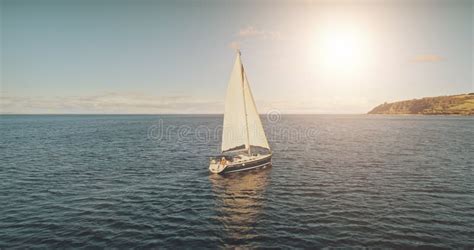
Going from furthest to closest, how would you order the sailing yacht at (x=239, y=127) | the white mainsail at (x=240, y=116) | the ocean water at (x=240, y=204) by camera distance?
the white mainsail at (x=240, y=116) < the sailing yacht at (x=239, y=127) < the ocean water at (x=240, y=204)

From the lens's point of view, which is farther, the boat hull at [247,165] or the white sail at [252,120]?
the white sail at [252,120]

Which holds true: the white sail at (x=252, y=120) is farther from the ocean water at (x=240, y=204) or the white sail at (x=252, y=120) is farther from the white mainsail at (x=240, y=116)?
the ocean water at (x=240, y=204)

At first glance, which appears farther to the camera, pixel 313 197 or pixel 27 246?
→ pixel 313 197

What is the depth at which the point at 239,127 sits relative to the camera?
53375mm

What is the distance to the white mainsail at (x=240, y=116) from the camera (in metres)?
50.5

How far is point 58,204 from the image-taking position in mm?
36125

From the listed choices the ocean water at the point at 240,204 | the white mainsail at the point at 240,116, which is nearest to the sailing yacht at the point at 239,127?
the white mainsail at the point at 240,116

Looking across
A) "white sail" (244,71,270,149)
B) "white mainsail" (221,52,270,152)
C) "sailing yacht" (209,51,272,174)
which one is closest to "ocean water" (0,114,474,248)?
"sailing yacht" (209,51,272,174)

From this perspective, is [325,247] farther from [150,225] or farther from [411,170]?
[411,170]

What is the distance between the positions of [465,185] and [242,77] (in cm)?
3544

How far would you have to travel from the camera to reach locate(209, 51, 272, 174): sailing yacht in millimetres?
50312

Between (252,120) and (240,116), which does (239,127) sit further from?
(252,120)

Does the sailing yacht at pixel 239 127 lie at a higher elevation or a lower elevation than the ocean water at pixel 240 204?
higher

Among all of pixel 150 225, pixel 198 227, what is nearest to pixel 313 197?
pixel 198 227
